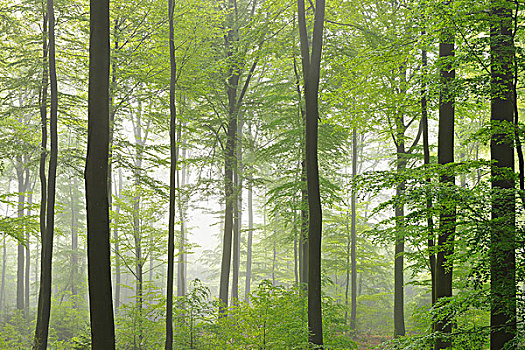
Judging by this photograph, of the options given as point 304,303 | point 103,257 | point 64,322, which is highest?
point 103,257

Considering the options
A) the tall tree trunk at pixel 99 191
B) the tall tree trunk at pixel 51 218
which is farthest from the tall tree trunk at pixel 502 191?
the tall tree trunk at pixel 51 218

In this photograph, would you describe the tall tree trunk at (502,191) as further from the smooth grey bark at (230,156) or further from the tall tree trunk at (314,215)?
the smooth grey bark at (230,156)

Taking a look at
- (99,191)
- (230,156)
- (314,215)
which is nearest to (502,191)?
(314,215)

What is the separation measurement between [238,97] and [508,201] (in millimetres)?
11290

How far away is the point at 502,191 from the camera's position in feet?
15.3

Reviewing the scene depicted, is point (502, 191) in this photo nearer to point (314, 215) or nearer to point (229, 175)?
point (314, 215)

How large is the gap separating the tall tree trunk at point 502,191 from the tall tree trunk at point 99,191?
491 centimetres

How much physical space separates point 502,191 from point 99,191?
5.09 meters

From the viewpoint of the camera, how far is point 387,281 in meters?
23.0

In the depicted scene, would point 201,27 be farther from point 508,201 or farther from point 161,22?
point 508,201

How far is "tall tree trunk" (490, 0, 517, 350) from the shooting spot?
468 cm

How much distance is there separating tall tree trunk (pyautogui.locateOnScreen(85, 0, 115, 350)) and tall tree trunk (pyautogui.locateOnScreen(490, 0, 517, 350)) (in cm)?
491

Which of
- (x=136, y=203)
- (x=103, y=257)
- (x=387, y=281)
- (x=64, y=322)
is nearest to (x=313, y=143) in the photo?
(x=103, y=257)

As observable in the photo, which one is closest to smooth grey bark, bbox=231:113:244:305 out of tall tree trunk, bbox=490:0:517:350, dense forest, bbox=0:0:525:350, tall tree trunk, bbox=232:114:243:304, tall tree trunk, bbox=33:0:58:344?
tall tree trunk, bbox=232:114:243:304
